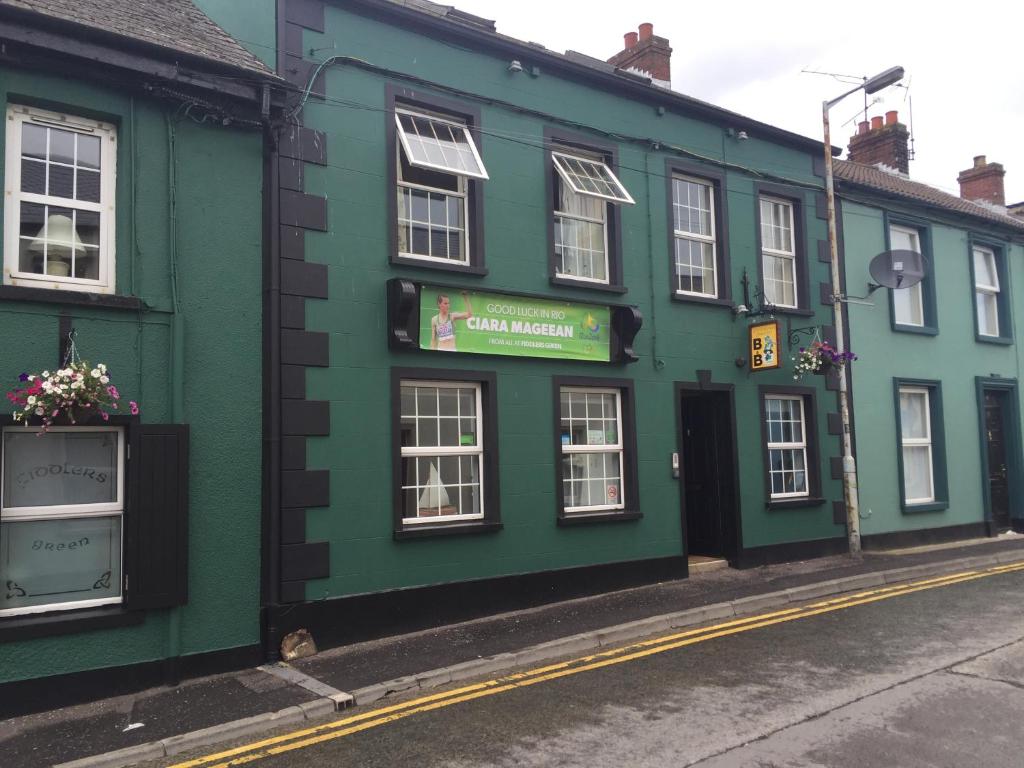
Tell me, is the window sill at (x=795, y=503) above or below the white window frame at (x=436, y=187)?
below

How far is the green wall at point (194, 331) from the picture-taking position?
23.7 ft

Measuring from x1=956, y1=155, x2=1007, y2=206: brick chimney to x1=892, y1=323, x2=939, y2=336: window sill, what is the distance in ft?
25.6

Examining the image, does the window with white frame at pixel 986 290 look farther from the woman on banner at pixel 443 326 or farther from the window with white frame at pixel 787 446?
the woman on banner at pixel 443 326

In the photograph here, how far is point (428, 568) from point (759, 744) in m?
4.48

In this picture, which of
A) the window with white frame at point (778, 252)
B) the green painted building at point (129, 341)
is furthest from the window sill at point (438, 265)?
the window with white frame at point (778, 252)

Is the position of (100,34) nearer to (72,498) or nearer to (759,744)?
(72,498)

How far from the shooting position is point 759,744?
5.54 metres

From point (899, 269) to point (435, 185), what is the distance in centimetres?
846

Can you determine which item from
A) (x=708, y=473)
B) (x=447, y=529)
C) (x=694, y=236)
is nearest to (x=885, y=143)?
(x=694, y=236)

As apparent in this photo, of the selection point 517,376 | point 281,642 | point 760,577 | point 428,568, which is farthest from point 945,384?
point 281,642

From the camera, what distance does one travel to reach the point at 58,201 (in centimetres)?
745

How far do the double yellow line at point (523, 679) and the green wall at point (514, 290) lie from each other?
198cm

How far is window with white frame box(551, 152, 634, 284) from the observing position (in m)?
11.0

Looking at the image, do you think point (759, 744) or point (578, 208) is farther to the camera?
point (578, 208)
